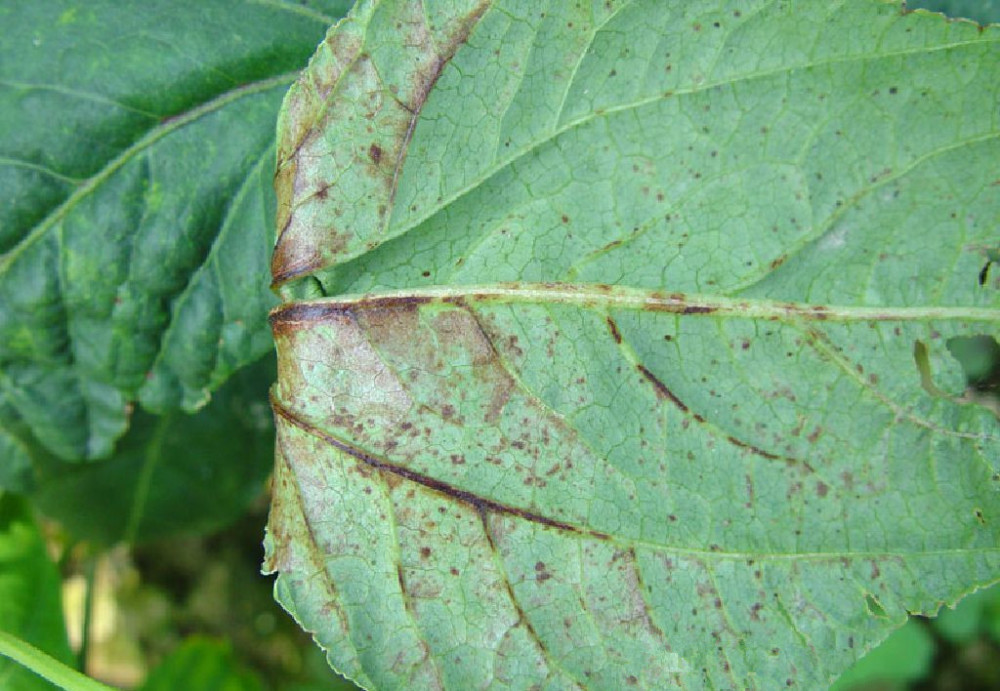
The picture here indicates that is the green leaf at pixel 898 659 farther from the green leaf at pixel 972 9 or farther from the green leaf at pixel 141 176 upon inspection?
the green leaf at pixel 141 176

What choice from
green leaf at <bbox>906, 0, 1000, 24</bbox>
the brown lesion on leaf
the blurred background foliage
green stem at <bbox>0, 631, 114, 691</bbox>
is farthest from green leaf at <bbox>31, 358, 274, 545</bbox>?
green leaf at <bbox>906, 0, 1000, 24</bbox>

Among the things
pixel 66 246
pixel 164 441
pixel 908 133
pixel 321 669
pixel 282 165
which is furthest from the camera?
pixel 321 669

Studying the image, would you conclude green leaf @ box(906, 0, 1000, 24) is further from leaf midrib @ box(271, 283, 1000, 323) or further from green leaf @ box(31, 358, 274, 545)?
green leaf @ box(31, 358, 274, 545)

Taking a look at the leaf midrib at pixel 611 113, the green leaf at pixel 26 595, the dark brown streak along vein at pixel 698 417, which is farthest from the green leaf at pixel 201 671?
the dark brown streak along vein at pixel 698 417

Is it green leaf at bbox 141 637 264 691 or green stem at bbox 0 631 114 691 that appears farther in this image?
green leaf at bbox 141 637 264 691

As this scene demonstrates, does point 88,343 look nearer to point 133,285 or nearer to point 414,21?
point 133,285

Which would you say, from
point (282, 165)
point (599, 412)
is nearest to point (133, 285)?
point (282, 165)
